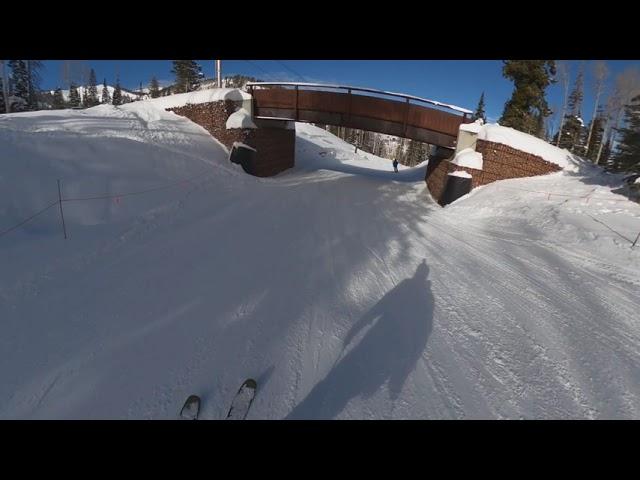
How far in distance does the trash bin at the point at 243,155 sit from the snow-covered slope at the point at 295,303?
5994mm

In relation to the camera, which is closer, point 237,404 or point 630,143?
point 237,404

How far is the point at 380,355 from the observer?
4168mm

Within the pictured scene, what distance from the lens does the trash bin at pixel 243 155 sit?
53.4 feet

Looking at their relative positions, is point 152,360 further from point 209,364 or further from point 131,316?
point 131,316

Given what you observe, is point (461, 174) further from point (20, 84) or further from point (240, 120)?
point (20, 84)

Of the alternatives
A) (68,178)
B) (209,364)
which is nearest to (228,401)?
(209,364)

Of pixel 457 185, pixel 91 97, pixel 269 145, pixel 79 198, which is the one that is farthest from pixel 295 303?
pixel 91 97

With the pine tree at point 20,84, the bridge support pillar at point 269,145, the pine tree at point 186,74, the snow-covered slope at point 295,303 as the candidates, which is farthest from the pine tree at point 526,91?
the pine tree at point 20,84

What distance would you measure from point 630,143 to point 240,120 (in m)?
17.7

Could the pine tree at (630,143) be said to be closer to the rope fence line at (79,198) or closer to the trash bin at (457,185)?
the trash bin at (457,185)

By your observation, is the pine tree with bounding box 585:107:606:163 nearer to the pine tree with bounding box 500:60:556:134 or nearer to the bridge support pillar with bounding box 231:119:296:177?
the pine tree with bounding box 500:60:556:134

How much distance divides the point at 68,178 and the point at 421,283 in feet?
33.4

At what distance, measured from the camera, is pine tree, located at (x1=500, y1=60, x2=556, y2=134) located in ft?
68.1

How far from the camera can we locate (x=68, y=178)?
8.41m
